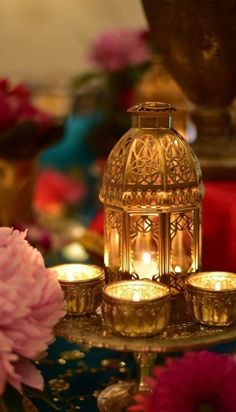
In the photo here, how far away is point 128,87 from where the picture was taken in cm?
183

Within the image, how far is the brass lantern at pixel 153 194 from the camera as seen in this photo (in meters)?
0.89

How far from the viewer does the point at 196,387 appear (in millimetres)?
731

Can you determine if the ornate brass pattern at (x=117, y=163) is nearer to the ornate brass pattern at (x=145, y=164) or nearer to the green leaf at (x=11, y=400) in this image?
the ornate brass pattern at (x=145, y=164)

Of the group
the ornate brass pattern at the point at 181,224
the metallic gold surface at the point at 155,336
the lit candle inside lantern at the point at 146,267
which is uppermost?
the ornate brass pattern at the point at 181,224

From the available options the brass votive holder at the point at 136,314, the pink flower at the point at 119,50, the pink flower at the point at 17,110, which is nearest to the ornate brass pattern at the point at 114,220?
the brass votive holder at the point at 136,314

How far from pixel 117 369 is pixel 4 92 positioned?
0.54 m

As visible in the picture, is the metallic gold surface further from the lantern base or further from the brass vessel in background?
the brass vessel in background

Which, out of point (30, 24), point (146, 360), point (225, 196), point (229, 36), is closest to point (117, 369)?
point (146, 360)

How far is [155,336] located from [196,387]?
0.32 feet

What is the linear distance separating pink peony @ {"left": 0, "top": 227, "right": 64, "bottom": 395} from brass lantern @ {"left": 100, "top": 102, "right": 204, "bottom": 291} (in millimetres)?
120

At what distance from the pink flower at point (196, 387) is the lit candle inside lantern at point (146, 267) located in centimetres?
19

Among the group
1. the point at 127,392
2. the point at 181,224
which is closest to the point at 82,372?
the point at 127,392

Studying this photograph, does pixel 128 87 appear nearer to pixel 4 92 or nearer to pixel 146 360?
pixel 4 92

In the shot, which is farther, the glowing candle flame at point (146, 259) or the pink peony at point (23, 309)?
the glowing candle flame at point (146, 259)
